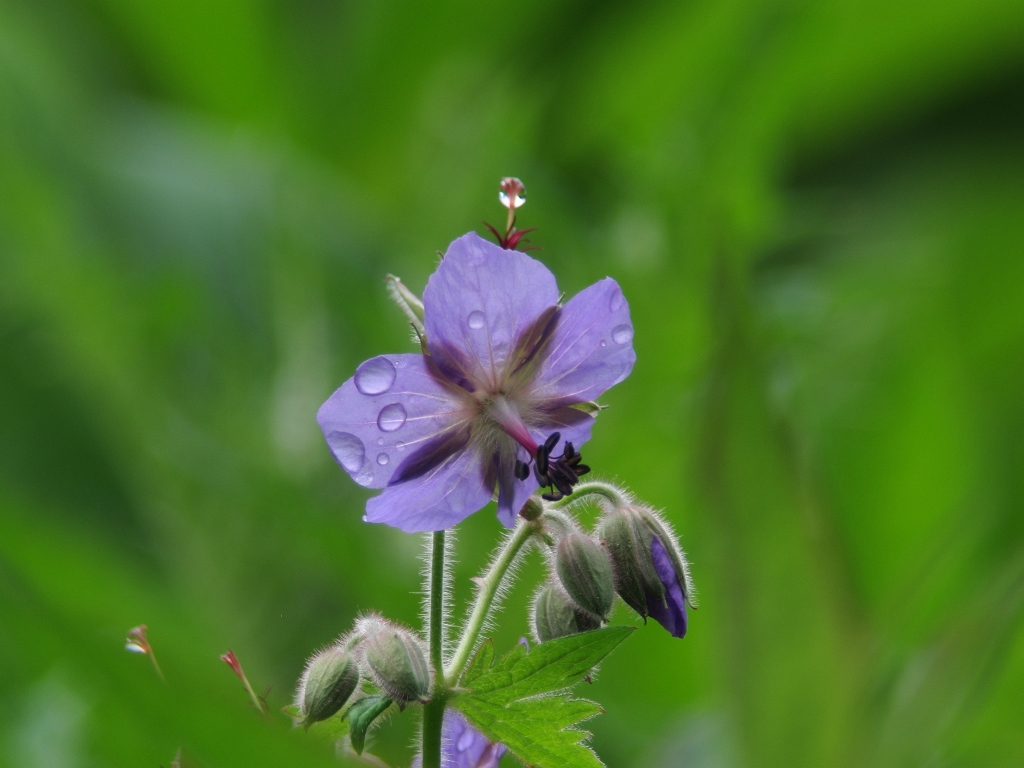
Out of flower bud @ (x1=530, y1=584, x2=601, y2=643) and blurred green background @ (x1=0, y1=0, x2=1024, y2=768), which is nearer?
flower bud @ (x1=530, y1=584, x2=601, y2=643)

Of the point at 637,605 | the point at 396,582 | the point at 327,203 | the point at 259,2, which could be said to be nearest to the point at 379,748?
the point at 396,582

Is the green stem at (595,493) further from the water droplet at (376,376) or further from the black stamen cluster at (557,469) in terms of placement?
the water droplet at (376,376)

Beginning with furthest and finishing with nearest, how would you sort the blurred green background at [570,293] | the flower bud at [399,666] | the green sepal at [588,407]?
the blurred green background at [570,293], the green sepal at [588,407], the flower bud at [399,666]

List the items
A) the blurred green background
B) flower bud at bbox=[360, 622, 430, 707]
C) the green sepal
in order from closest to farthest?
flower bud at bbox=[360, 622, 430, 707]
the green sepal
the blurred green background

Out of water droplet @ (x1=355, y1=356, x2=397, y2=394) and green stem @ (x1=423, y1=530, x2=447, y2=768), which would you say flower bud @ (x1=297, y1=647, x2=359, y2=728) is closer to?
green stem @ (x1=423, y1=530, x2=447, y2=768)

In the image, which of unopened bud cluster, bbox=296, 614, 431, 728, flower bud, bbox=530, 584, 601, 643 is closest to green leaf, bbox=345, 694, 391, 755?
unopened bud cluster, bbox=296, 614, 431, 728

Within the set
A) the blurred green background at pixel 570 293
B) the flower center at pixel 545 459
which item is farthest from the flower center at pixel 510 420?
the blurred green background at pixel 570 293

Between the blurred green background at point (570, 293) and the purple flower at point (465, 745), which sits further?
the blurred green background at point (570, 293)
